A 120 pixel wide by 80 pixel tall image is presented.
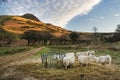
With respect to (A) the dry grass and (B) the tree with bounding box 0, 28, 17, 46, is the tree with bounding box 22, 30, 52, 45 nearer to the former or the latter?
(B) the tree with bounding box 0, 28, 17, 46

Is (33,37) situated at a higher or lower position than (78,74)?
higher

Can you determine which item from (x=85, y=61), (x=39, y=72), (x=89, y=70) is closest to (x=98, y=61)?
(x=85, y=61)

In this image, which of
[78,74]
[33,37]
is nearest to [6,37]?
[33,37]

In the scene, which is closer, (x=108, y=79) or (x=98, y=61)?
(x=108, y=79)

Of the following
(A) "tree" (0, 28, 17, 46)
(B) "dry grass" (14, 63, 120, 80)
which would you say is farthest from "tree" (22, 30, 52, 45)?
(B) "dry grass" (14, 63, 120, 80)

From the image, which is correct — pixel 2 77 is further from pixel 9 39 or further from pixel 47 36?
pixel 47 36

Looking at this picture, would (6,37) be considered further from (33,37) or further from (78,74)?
(78,74)

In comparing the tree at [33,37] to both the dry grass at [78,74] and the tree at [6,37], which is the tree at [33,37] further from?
the dry grass at [78,74]

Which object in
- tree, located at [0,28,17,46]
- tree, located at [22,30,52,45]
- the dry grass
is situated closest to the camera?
the dry grass

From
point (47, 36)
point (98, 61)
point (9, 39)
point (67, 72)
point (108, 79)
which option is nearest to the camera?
point (108, 79)

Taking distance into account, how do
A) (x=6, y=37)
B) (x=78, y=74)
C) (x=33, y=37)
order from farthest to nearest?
(x=33, y=37), (x=6, y=37), (x=78, y=74)

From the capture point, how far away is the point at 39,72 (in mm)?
21594

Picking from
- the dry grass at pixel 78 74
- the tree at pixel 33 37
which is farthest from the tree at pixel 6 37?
the dry grass at pixel 78 74

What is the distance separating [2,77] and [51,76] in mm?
4055
